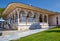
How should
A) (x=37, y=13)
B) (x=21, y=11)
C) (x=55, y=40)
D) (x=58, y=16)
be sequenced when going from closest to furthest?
(x=55, y=40), (x=21, y=11), (x=37, y=13), (x=58, y=16)

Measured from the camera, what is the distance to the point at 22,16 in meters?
23.3

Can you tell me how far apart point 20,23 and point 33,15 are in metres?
3.34

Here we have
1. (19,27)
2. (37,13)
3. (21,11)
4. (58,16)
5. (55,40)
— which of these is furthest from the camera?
(58,16)

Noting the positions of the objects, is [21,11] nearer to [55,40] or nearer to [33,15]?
[33,15]

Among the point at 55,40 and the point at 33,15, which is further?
the point at 33,15

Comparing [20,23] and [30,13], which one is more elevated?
[30,13]

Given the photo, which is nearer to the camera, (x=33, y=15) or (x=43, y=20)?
(x=33, y=15)

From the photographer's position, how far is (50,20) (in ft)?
104

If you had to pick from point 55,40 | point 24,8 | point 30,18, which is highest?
point 24,8

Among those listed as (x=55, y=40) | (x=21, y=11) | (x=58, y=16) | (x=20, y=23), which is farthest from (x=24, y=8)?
→ (x=55, y=40)

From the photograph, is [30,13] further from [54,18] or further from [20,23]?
[54,18]

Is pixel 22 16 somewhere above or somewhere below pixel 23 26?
above

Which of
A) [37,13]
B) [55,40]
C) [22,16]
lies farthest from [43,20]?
[55,40]

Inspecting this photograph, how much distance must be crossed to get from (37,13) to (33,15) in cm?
101
